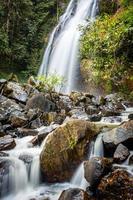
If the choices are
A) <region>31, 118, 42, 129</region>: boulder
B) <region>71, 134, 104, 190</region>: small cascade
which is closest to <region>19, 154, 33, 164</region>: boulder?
<region>71, 134, 104, 190</region>: small cascade

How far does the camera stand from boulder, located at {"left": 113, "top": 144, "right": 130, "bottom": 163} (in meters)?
A: 9.11

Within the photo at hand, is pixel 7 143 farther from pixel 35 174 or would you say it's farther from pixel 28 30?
pixel 28 30

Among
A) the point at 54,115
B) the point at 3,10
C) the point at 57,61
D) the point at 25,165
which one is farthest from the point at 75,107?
the point at 3,10

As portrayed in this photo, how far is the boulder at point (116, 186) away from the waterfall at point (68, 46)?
15238 millimetres

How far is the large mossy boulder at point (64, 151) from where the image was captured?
31.2ft

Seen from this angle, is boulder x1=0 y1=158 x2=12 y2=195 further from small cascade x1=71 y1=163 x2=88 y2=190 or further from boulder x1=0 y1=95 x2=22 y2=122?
boulder x1=0 y1=95 x2=22 y2=122

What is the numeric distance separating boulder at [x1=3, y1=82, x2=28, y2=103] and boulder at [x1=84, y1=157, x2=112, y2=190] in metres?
8.69

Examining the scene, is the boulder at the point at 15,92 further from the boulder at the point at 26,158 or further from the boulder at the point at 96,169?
the boulder at the point at 96,169

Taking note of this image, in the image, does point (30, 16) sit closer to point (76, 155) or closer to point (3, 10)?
point (3, 10)

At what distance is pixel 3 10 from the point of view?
27.6m

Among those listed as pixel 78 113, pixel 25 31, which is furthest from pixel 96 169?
pixel 25 31

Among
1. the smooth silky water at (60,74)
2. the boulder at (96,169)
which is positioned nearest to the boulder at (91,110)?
the smooth silky water at (60,74)

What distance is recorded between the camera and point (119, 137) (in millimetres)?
9680

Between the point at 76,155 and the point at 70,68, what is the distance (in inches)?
610
